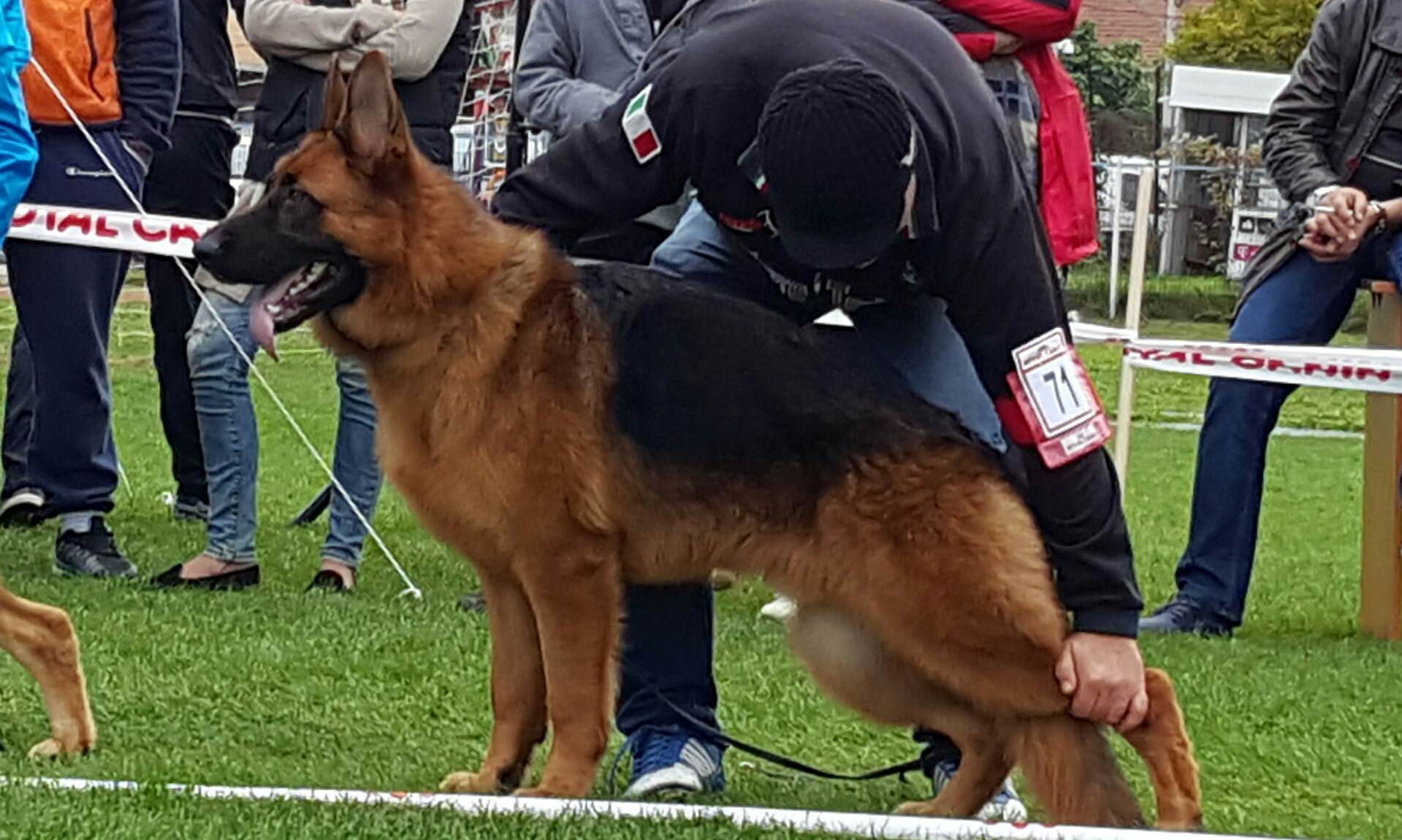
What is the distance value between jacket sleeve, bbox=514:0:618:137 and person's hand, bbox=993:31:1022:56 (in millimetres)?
1730

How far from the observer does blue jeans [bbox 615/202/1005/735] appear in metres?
4.36

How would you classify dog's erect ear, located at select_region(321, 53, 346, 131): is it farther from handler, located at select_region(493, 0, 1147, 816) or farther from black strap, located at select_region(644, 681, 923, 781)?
black strap, located at select_region(644, 681, 923, 781)

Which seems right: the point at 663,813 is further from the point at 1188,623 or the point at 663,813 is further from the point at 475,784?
the point at 1188,623

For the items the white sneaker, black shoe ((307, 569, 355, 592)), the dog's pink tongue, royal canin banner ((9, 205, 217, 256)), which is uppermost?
the dog's pink tongue

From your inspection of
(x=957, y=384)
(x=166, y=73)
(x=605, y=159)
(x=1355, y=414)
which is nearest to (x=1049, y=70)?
(x=957, y=384)

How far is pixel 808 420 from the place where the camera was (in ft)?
13.2

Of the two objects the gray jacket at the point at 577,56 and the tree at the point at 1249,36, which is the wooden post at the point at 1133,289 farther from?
the tree at the point at 1249,36

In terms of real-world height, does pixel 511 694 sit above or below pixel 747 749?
above

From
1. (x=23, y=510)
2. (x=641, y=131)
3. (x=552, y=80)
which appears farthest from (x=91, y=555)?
(x=641, y=131)

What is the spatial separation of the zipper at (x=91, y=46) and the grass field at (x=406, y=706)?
1.70m

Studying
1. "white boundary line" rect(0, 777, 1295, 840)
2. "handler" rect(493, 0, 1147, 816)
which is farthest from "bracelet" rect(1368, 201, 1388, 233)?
"white boundary line" rect(0, 777, 1295, 840)

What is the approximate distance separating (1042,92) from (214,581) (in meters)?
3.26

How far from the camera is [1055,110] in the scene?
5910 millimetres

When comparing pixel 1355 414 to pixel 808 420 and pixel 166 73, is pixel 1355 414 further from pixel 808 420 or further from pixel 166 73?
pixel 808 420
